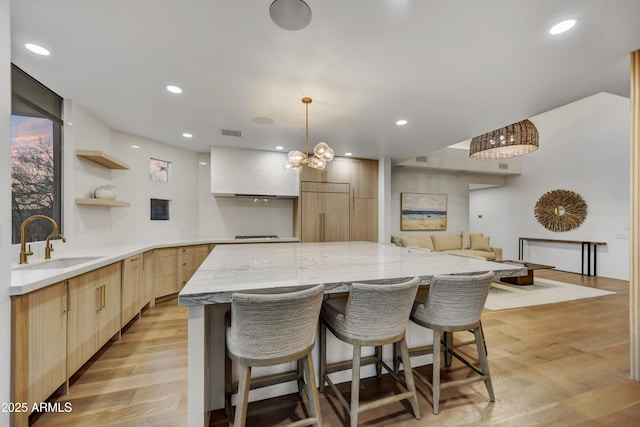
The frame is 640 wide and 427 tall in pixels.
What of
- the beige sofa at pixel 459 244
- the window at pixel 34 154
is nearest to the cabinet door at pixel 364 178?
the beige sofa at pixel 459 244

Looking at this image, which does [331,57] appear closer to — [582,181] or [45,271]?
[45,271]

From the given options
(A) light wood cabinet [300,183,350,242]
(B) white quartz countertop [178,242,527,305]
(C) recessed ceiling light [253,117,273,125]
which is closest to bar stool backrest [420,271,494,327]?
(B) white quartz countertop [178,242,527,305]

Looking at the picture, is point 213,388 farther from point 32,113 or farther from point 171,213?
point 171,213

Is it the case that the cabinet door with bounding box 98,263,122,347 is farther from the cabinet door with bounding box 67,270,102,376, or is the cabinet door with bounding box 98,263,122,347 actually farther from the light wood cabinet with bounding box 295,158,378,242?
the light wood cabinet with bounding box 295,158,378,242

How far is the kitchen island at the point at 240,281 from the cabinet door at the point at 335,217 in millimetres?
2847

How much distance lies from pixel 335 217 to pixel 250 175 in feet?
5.84

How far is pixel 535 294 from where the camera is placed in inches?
169

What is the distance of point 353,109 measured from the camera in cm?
299

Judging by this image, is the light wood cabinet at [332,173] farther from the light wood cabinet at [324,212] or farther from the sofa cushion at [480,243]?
the sofa cushion at [480,243]

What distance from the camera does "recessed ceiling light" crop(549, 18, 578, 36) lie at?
5.35ft

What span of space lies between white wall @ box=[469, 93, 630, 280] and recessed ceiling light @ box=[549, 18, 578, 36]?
19.1ft

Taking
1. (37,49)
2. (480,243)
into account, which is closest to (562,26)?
(37,49)

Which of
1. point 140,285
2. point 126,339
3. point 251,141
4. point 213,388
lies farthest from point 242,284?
point 251,141

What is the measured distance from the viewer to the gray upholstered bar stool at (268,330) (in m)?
1.16
